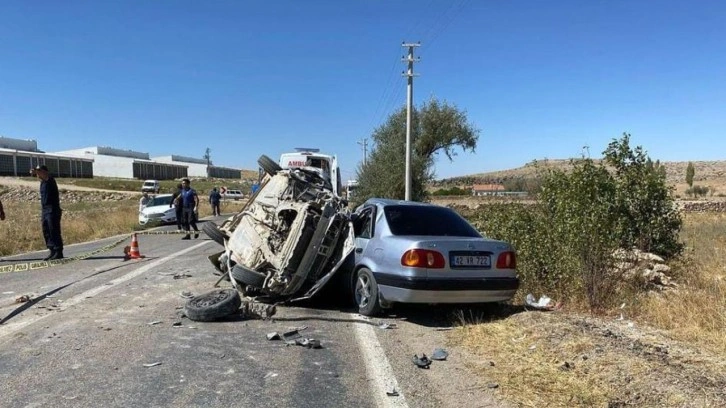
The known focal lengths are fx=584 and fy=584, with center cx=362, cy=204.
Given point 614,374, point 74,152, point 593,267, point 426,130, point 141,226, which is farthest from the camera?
A: point 74,152

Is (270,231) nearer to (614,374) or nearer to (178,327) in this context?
(178,327)

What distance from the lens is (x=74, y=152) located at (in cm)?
14550

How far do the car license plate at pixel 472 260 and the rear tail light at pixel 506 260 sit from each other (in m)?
0.16

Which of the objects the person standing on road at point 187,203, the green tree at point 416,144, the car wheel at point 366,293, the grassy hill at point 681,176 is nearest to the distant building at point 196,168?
the grassy hill at point 681,176

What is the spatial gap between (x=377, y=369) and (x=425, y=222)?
9.39 feet

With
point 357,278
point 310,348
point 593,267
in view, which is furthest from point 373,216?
point 593,267

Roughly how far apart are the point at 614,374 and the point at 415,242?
8.69 ft

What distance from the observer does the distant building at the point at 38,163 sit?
299 ft

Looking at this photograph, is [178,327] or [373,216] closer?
[178,327]

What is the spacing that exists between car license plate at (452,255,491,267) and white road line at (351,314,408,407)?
1254 millimetres

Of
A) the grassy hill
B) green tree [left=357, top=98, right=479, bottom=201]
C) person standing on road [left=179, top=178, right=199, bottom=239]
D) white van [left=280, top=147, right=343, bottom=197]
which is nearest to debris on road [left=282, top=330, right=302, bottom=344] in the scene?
person standing on road [left=179, top=178, right=199, bottom=239]

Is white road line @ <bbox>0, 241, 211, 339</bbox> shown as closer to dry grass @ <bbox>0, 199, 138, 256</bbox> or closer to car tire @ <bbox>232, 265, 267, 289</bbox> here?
car tire @ <bbox>232, 265, 267, 289</bbox>

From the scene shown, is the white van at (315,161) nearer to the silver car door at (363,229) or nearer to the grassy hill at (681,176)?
the silver car door at (363,229)

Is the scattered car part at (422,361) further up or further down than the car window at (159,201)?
further down
